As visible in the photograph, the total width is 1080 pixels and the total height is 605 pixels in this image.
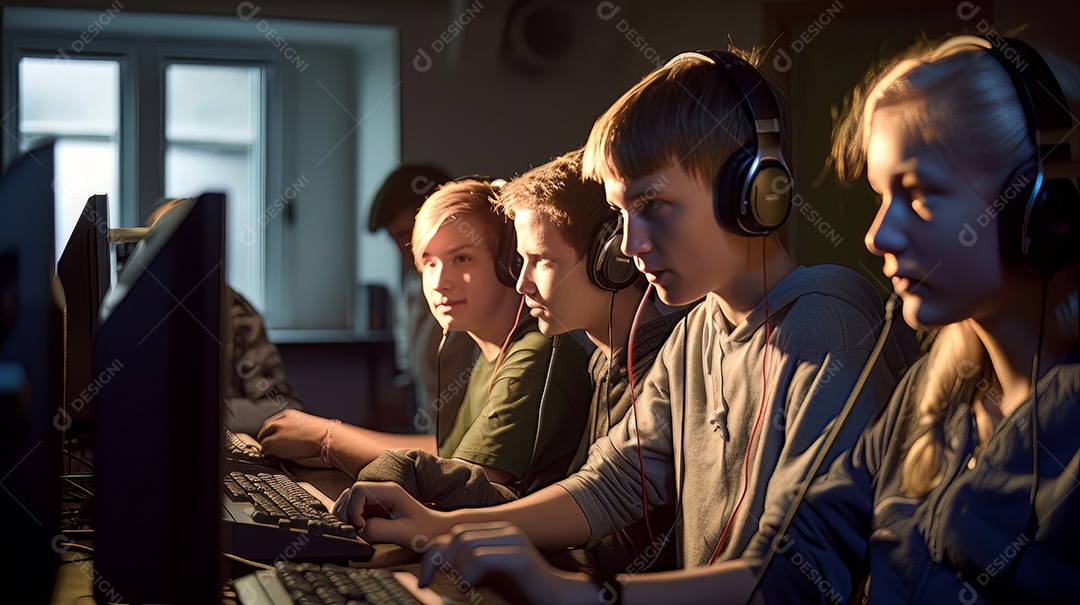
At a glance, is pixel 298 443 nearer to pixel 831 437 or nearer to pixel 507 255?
pixel 507 255

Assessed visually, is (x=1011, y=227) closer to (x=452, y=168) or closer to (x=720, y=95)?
(x=720, y=95)

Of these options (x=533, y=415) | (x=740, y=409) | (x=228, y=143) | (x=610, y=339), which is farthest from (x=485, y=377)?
(x=228, y=143)

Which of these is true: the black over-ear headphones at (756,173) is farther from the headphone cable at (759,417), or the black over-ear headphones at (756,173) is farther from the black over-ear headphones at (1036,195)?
the black over-ear headphones at (1036,195)

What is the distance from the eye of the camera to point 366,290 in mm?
3250

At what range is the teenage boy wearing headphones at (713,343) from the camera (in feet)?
3.27

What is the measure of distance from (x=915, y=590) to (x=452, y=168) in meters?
1.36

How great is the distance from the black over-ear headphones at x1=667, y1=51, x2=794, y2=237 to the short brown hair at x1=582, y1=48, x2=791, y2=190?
0.02 m

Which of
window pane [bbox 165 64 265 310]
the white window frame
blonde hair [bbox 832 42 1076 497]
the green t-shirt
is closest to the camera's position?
blonde hair [bbox 832 42 1076 497]

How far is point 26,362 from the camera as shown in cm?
78

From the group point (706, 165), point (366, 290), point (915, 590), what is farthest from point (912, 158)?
point (366, 290)

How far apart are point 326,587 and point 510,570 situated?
0.18 m

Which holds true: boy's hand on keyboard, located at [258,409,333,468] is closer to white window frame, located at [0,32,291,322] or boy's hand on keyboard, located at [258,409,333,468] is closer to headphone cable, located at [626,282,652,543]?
headphone cable, located at [626,282,652,543]

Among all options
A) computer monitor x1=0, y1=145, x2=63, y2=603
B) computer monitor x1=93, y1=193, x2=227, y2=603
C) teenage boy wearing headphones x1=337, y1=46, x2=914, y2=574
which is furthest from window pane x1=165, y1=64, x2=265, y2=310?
computer monitor x1=93, y1=193, x2=227, y2=603

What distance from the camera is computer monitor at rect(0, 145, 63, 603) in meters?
0.76
